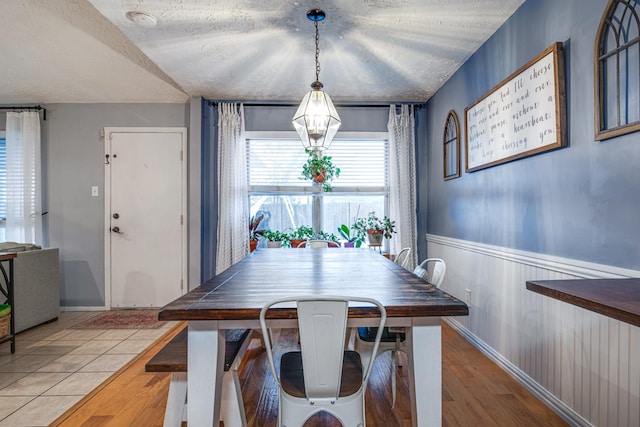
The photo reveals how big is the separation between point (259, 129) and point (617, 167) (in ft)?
10.9

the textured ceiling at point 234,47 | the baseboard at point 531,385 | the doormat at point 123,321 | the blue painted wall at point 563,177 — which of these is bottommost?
the doormat at point 123,321

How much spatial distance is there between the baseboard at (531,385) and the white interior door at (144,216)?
314cm

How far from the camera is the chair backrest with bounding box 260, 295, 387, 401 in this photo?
1117 millimetres

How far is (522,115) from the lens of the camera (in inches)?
84.0

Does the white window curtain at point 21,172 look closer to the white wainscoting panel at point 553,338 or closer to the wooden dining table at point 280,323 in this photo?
the wooden dining table at point 280,323

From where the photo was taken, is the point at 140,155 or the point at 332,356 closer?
the point at 332,356

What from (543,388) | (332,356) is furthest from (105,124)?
(543,388)

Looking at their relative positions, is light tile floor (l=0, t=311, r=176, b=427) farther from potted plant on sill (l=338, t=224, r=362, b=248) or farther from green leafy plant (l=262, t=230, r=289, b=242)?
potted plant on sill (l=338, t=224, r=362, b=248)

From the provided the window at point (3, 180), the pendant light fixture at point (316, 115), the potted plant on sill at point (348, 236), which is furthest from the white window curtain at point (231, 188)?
the window at point (3, 180)

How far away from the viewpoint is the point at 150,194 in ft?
13.2

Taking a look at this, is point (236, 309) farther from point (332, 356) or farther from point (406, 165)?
point (406, 165)

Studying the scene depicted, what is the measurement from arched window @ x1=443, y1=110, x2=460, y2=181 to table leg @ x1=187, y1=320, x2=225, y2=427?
263 centimetres

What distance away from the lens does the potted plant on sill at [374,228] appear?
11.9 ft

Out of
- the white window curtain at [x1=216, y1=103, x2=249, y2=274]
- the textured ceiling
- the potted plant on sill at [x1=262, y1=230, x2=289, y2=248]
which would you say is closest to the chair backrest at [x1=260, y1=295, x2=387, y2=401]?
the textured ceiling
